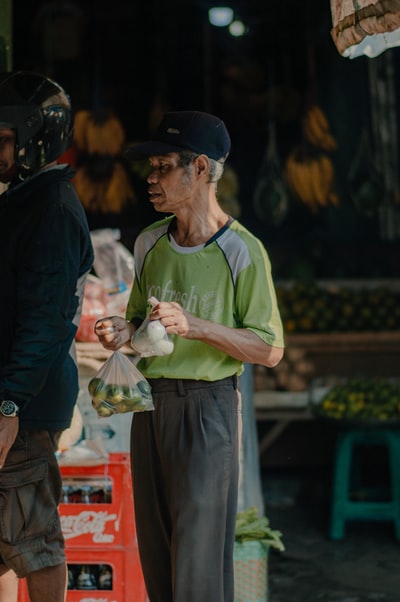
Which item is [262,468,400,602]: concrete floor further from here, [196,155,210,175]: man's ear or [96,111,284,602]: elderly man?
[196,155,210,175]: man's ear

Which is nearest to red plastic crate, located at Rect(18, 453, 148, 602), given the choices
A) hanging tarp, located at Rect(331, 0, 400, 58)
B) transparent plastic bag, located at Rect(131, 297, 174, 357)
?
transparent plastic bag, located at Rect(131, 297, 174, 357)

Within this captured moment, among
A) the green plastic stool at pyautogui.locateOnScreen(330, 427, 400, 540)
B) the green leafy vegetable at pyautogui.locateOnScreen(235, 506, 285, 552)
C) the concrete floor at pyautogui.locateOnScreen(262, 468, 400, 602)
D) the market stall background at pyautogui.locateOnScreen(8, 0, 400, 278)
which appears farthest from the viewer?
the market stall background at pyautogui.locateOnScreen(8, 0, 400, 278)

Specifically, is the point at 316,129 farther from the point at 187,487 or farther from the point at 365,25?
the point at 187,487

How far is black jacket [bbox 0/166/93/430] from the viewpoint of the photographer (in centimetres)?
323

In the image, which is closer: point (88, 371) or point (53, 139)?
point (53, 139)

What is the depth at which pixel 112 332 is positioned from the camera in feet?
10.8

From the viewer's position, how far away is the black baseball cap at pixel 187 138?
10.8 feet

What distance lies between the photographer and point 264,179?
322 inches

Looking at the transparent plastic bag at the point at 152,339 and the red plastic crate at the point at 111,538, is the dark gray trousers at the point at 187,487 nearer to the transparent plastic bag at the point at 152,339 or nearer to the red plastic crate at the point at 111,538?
the transparent plastic bag at the point at 152,339

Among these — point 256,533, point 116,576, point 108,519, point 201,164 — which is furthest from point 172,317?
point 256,533

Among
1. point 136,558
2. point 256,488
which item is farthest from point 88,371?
point 256,488

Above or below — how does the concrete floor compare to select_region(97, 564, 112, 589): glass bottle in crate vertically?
below

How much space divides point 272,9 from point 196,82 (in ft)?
2.77

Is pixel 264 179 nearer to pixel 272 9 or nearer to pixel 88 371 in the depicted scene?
pixel 272 9
